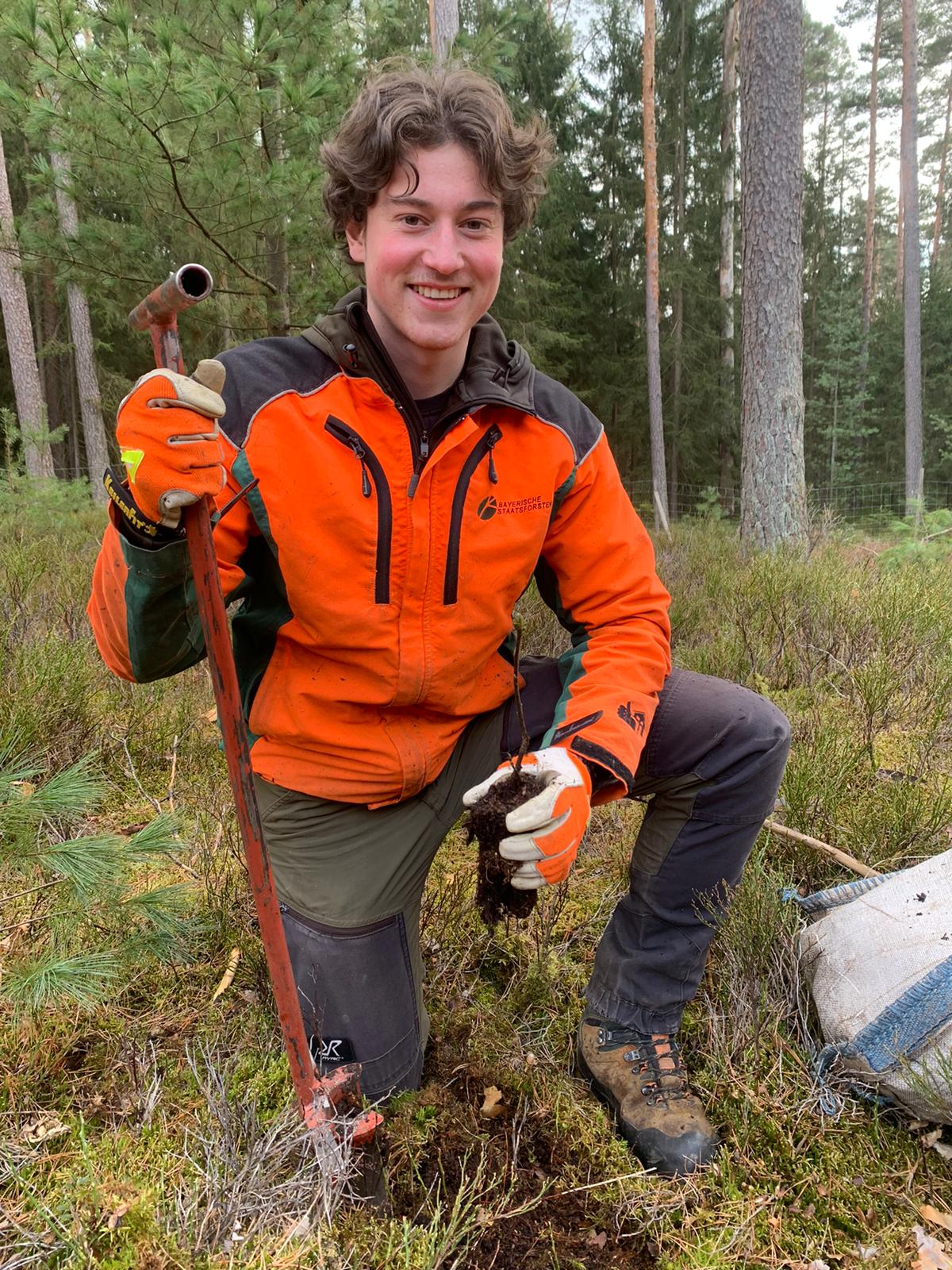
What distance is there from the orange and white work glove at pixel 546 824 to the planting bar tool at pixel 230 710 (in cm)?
46

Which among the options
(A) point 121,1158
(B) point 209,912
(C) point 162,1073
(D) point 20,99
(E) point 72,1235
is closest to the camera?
(E) point 72,1235

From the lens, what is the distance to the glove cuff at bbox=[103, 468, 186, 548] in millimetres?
1232

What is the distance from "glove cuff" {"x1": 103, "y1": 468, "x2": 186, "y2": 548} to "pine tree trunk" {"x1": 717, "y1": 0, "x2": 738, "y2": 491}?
17708 millimetres

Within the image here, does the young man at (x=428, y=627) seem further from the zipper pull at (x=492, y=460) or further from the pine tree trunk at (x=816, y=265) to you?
the pine tree trunk at (x=816, y=265)

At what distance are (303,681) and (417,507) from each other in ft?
1.61

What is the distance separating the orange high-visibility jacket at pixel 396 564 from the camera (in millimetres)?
1668

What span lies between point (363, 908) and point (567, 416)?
1299 mm

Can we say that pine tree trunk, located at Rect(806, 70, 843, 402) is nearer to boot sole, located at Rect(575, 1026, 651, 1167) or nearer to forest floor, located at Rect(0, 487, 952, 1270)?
forest floor, located at Rect(0, 487, 952, 1270)

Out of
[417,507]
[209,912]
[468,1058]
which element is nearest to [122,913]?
[209,912]

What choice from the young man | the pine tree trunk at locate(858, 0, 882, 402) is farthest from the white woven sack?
the pine tree trunk at locate(858, 0, 882, 402)

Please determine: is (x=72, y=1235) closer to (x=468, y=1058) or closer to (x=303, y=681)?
(x=468, y=1058)

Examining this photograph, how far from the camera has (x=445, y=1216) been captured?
1.51 metres

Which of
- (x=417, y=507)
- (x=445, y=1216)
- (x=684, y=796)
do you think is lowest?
(x=445, y=1216)

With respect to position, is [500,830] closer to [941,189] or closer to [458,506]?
[458,506]
